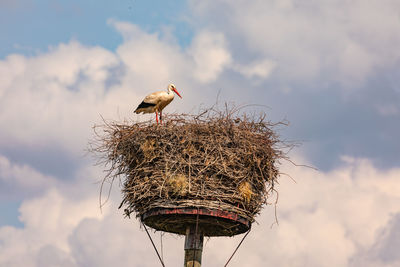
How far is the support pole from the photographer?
37.9 ft

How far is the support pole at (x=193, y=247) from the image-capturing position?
11.5 metres

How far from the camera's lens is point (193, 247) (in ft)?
38.1

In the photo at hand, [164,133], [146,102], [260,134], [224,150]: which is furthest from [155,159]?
[146,102]

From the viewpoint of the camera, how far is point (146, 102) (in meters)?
14.8

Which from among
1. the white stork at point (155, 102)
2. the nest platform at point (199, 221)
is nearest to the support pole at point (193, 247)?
the nest platform at point (199, 221)

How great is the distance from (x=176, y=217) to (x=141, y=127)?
1.84 m

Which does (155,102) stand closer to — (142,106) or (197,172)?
(142,106)

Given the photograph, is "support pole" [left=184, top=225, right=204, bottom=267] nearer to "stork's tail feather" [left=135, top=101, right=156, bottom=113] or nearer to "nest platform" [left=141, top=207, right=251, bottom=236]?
"nest platform" [left=141, top=207, right=251, bottom=236]

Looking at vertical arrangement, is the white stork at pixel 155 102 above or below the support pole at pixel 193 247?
above

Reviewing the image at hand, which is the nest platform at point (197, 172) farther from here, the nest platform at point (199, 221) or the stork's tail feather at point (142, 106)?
the stork's tail feather at point (142, 106)

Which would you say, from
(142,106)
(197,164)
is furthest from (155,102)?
(197,164)

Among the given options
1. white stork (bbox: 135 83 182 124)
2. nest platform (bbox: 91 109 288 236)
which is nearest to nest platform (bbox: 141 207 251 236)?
nest platform (bbox: 91 109 288 236)

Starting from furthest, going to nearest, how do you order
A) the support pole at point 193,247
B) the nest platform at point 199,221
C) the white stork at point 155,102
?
1. the white stork at point 155,102
2. the support pole at point 193,247
3. the nest platform at point 199,221

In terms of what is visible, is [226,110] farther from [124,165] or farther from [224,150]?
[124,165]
